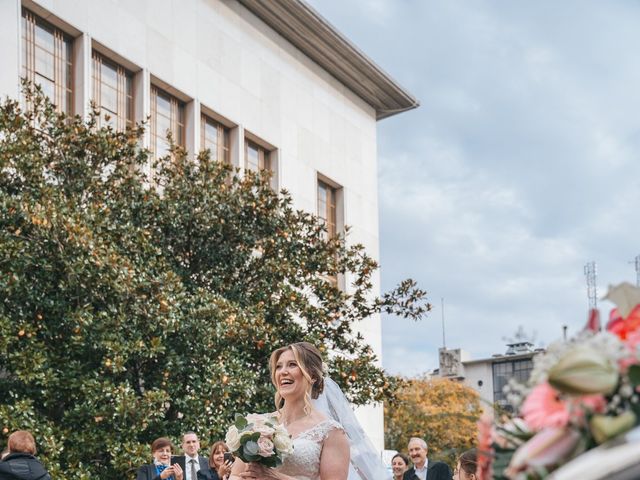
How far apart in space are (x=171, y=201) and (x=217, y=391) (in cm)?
404

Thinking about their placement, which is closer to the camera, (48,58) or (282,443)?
(282,443)

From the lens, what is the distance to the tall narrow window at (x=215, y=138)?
30.0m

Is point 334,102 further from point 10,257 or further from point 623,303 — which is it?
point 623,303

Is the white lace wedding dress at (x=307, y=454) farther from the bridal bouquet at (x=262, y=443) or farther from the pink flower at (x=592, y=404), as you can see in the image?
the pink flower at (x=592, y=404)

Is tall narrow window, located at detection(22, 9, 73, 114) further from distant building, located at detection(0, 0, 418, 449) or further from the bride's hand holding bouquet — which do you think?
the bride's hand holding bouquet

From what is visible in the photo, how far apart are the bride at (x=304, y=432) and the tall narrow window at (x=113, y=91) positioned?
19404 mm

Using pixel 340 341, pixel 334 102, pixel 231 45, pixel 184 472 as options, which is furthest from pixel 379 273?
pixel 184 472

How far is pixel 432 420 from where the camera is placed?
194 feet

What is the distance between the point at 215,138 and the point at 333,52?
7138 millimetres

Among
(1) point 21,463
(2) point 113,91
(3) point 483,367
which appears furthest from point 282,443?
(3) point 483,367

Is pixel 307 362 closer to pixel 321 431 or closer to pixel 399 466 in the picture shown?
pixel 321 431

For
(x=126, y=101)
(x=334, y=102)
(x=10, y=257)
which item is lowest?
(x=10, y=257)

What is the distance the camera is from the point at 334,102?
37.1 meters

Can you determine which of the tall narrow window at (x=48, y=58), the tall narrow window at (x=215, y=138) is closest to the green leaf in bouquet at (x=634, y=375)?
the tall narrow window at (x=48, y=58)
